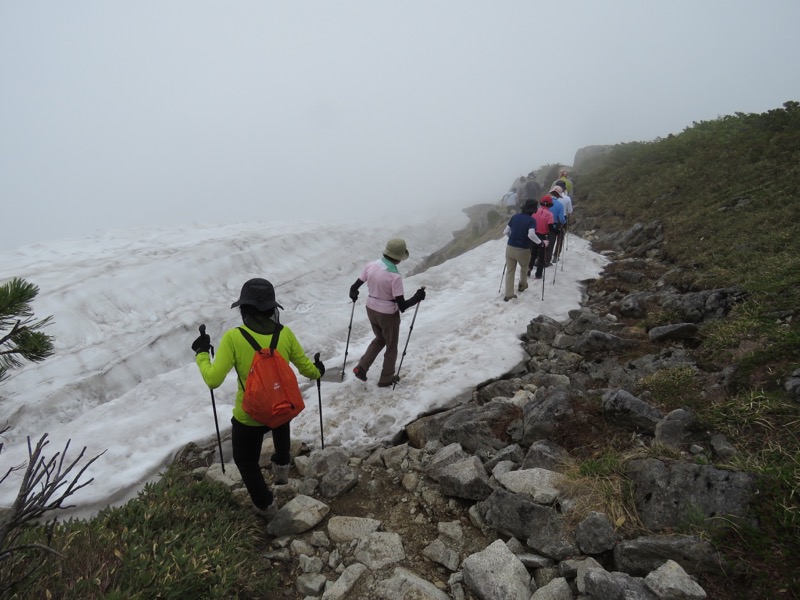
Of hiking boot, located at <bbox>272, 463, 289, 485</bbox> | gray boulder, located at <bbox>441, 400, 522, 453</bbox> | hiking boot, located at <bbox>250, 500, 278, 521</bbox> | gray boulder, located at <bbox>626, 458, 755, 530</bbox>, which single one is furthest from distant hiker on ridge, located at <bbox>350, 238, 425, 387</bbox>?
gray boulder, located at <bbox>626, 458, 755, 530</bbox>

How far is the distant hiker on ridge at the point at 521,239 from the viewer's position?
1188 cm

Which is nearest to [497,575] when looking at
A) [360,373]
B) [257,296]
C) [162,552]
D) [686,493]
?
[686,493]

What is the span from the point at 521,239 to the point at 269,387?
938 centimetres

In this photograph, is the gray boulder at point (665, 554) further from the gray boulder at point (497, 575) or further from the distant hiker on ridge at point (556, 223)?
the distant hiker on ridge at point (556, 223)

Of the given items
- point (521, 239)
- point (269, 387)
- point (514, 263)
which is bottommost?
point (269, 387)

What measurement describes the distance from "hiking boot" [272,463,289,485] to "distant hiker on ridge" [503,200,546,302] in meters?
8.70

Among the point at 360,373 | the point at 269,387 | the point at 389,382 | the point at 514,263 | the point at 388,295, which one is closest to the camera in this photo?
the point at 269,387

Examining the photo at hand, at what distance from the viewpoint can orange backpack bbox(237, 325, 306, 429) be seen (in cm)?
452

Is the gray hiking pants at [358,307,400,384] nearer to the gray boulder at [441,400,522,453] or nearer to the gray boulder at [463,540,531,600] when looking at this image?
the gray boulder at [441,400,522,453]

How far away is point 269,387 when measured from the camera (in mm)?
4551

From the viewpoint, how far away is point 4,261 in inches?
643

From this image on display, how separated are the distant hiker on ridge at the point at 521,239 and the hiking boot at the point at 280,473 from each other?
28.5 ft

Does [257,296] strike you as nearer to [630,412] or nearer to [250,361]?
[250,361]

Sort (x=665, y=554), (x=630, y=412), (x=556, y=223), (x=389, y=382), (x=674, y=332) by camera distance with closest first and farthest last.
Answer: (x=665, y=554)
(x=630, y=412)
(x=674, y=332)
(x=389, y=382)
(x=556, y=223)
